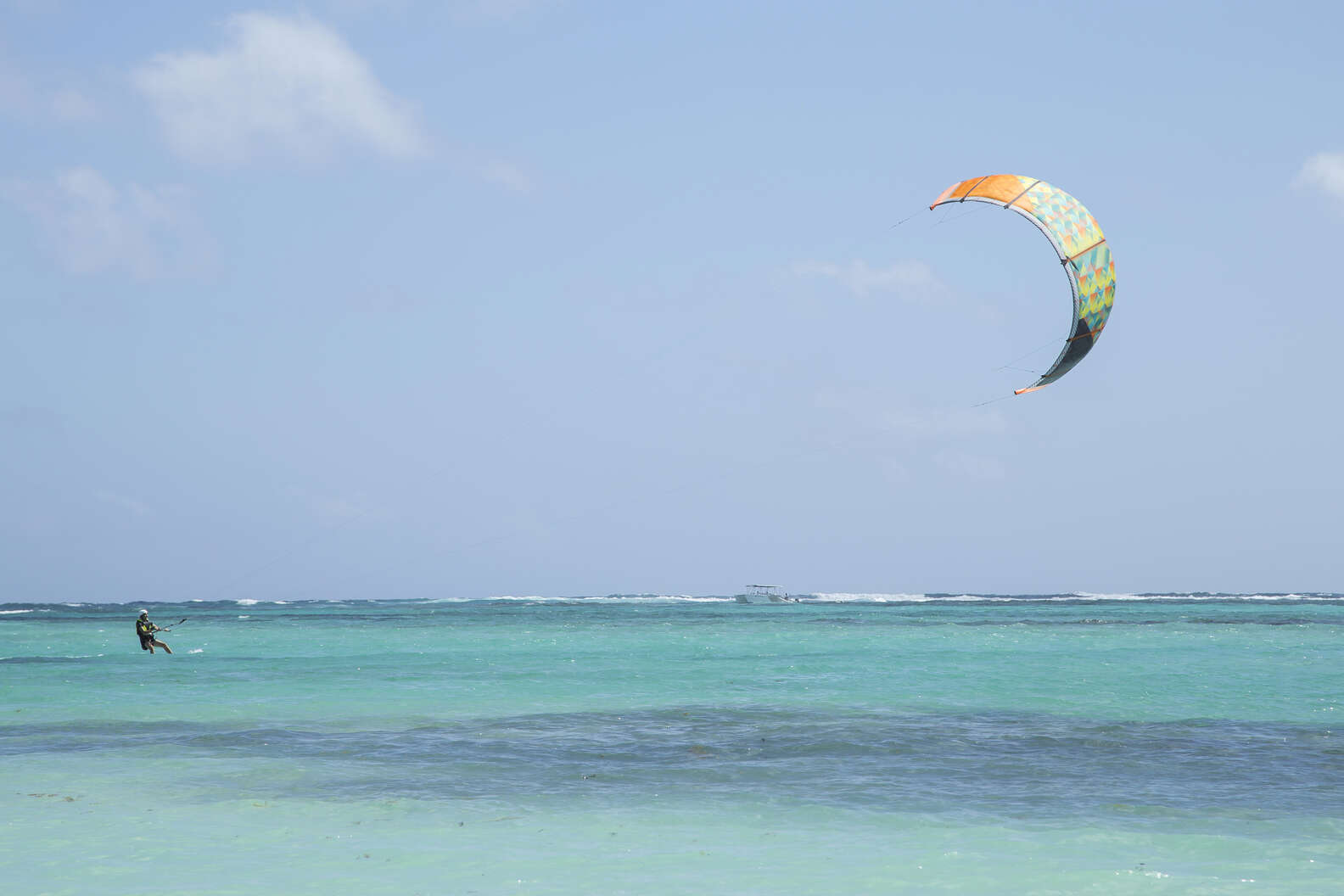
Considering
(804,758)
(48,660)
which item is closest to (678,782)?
(804,758)

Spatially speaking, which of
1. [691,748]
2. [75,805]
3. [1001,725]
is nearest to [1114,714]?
[1001,725]

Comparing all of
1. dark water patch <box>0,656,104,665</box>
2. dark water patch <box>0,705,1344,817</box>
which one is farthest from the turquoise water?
dark water patch <box>0,656,104,665</box>

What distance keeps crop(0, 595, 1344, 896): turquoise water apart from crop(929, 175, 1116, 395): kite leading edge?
5452 millimetres

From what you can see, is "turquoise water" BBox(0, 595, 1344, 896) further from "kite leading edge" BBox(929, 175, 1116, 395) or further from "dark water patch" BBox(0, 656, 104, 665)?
"dark water patch" BBox(0, 656, 104, 665)

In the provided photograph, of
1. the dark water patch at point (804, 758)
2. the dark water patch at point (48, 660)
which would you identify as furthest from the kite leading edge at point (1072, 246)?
the dark water patch at point (48, 660)

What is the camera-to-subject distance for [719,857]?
9.23 meters

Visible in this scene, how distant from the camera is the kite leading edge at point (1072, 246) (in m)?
16.0

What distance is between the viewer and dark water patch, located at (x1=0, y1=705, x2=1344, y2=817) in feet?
37.9

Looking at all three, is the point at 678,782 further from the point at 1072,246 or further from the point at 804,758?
the point at 1072,246

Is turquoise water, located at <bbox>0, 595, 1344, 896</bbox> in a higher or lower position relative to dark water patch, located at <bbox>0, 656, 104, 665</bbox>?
higher

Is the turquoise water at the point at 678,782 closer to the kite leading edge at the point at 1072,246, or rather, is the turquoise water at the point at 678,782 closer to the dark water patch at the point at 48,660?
the kite leading edge at the point at 1072,246

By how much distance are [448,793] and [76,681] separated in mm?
18098

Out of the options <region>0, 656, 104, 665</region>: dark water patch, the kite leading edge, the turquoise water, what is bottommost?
<region>0, 656, 104, 665</region>: dark water patch

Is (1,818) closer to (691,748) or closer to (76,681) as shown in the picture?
(691,748)
